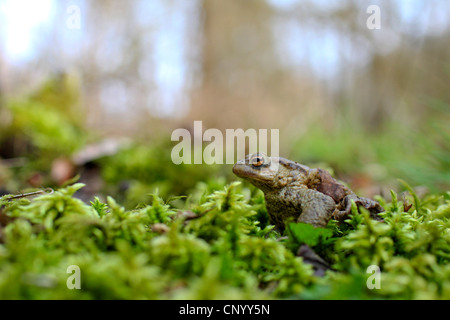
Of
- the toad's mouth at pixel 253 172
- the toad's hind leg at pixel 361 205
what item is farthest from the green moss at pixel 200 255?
the toad's mouth at pixel 253 172

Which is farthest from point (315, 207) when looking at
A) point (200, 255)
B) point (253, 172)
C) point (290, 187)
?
point (200, 255)

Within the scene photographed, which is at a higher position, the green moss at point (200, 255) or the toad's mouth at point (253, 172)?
the toad's mouth at point (253, 172)

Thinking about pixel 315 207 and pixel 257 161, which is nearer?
pixel 315 207

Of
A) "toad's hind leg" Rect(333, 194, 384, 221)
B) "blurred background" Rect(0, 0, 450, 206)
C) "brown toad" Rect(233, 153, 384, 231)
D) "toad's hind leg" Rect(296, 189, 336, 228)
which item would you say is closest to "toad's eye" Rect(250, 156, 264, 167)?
"brown toad" Rect(233, 153, 384, 231)

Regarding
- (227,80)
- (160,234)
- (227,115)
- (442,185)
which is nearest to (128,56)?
(227,80)

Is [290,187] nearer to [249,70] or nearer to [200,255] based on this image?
[200,255]

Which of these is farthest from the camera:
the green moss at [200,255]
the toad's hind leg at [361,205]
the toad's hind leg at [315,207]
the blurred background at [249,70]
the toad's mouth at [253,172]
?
the blurred background at [249,70]

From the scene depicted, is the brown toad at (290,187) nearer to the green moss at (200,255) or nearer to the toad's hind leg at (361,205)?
the toad's hind leg at (361,205)

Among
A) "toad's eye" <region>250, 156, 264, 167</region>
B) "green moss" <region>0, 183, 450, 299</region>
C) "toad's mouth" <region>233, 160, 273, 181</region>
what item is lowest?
"green moss" <region>0, 183, 450, 299</region>

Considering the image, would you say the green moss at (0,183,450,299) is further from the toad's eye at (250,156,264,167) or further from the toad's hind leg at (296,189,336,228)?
the toad's eye at (250,156,264,167)
